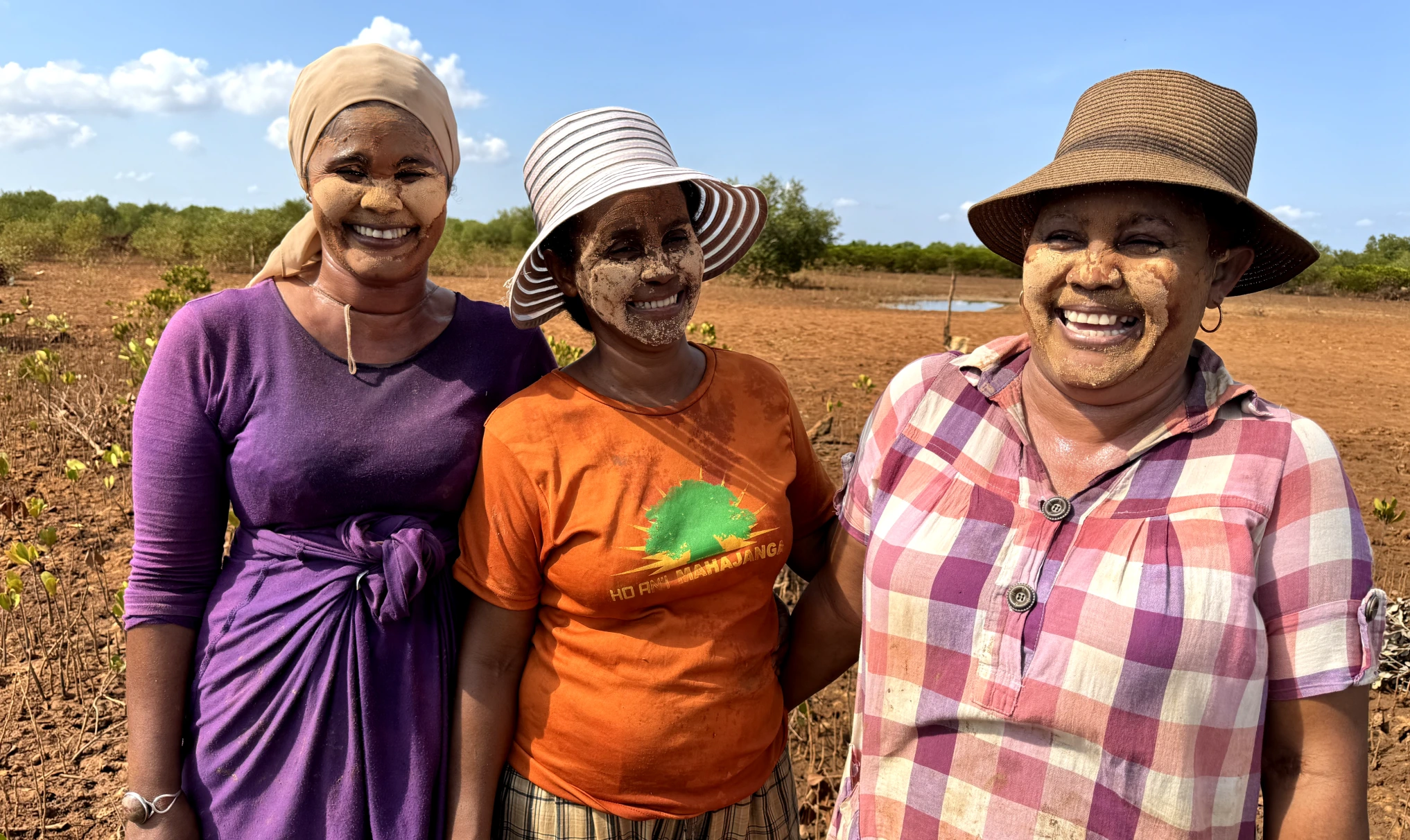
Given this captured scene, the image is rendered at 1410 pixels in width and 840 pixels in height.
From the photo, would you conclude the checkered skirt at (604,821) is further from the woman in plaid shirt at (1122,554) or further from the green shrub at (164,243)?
the green shrub at (164,243)

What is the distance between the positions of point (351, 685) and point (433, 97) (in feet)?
3.77

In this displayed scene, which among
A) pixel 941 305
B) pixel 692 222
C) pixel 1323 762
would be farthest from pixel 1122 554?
Result: pixel 941 305

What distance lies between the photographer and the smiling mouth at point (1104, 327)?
1480mm

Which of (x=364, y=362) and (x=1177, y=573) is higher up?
(x=364, y=362)

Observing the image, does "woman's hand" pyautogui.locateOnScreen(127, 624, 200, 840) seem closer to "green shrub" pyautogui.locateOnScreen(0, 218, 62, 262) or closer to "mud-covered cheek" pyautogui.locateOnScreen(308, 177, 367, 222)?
"mud-covered cheek" pyautogui.locateOnScreen(308, 177, 367, 222)

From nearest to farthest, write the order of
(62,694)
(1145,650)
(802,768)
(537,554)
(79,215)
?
(1145,650) → (537,554) → (802,768) → (62,694) → (79,215)

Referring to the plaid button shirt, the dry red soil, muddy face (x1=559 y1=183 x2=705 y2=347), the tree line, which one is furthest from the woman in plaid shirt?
the tree line

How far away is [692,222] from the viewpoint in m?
2.08

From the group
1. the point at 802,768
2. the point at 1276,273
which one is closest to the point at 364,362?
the point at 1276,273

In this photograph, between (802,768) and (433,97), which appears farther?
(802,768)

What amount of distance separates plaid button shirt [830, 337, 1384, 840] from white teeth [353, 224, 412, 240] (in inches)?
42.0

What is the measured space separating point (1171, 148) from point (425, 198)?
1.32 metres

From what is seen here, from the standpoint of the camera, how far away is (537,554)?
170 cm

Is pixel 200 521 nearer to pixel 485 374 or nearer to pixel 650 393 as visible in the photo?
pixel 485 374
